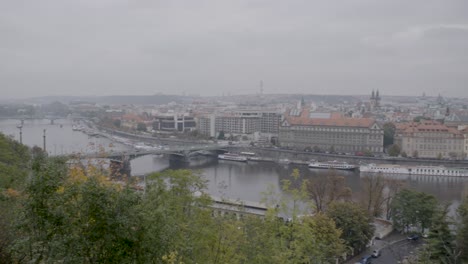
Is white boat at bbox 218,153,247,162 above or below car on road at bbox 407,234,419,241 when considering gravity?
below

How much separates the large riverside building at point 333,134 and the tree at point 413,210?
25.6 feet

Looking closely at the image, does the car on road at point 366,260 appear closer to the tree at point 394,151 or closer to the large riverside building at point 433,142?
the tree at point 394,151

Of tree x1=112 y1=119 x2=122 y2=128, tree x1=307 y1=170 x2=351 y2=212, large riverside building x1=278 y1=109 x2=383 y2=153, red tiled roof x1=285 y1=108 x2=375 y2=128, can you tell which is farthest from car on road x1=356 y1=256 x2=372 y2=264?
tree x1=112 y1=119 x2=122 y2=128

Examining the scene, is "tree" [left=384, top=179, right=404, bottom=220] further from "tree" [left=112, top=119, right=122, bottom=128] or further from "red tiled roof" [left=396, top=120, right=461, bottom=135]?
"tree" [left=112, top=119, right=122, bottom=128]

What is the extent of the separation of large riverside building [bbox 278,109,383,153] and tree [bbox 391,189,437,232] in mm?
7814

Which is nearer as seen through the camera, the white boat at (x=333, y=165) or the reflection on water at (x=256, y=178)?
the reflection on water at (x=256, y=178)

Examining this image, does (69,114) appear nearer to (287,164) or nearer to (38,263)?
(287,164)

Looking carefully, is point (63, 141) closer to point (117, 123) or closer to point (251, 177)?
point (117, 123)

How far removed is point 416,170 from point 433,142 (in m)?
2.02

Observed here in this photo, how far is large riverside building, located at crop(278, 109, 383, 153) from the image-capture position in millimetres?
13992

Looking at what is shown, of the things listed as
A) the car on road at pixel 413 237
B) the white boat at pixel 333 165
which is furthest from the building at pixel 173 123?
the car on road at pixel 413 237

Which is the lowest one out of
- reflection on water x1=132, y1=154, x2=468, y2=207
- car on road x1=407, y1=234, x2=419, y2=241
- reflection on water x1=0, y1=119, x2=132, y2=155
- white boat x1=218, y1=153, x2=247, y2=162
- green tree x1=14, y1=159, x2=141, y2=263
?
reflection on water x1=132, y1=154, x2=468, y2=207

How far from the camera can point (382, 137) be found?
13.9 metres

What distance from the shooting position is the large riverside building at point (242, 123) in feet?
61.1
